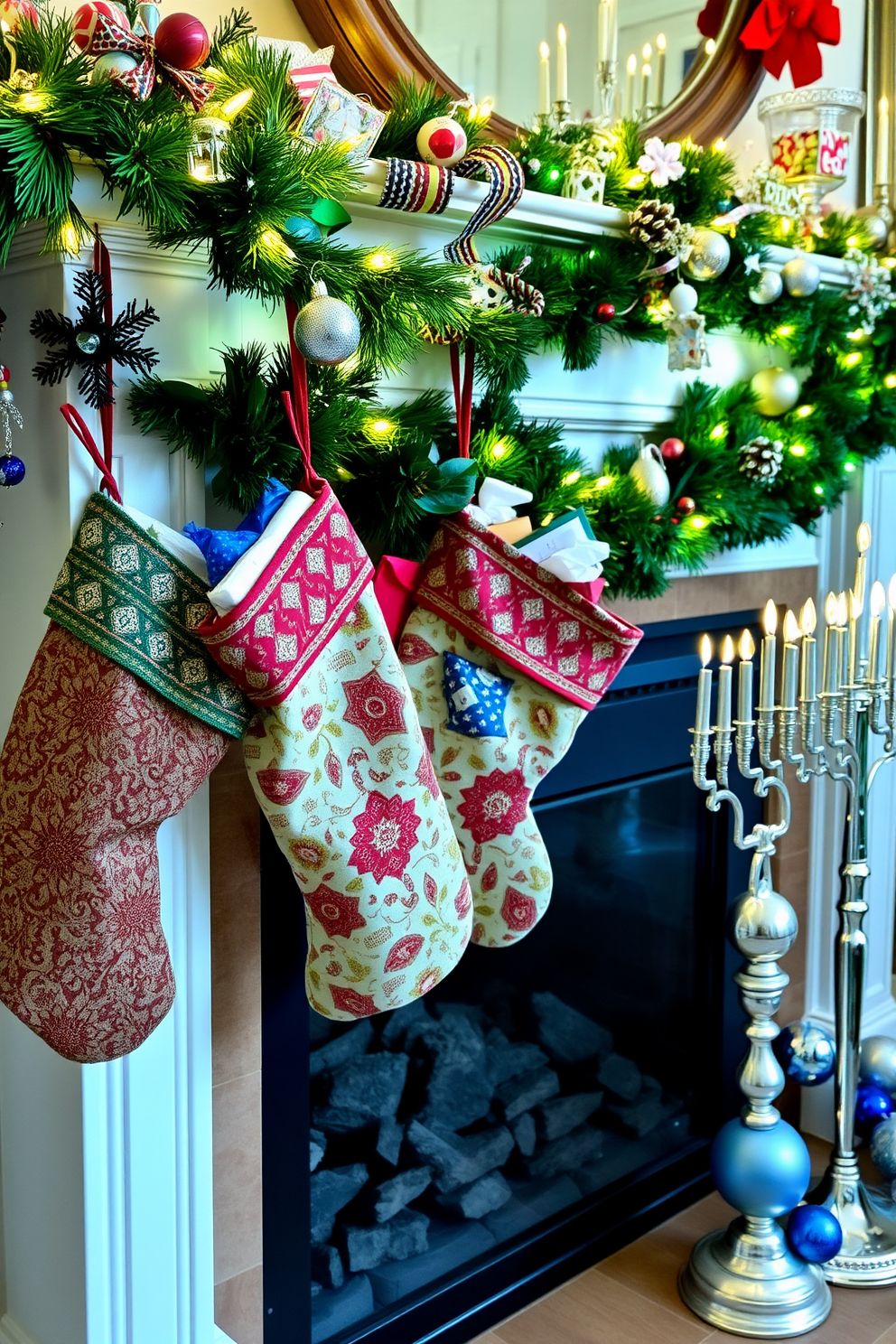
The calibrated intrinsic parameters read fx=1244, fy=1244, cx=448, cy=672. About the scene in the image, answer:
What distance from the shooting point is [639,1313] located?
173 cm

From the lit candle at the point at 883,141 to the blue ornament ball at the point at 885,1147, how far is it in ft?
5.04

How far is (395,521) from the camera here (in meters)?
1.27

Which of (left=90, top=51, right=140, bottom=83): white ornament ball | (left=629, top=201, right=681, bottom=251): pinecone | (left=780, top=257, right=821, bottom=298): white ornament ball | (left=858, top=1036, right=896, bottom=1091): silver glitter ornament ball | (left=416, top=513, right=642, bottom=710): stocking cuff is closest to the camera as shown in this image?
(left=90, top=51, right=140, bottom=83): white ornament ball

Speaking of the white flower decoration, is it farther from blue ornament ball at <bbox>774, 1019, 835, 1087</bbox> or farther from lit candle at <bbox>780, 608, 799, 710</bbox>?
blue ornament ball at <bbox>774, 1019, 835, 1087</bbox>

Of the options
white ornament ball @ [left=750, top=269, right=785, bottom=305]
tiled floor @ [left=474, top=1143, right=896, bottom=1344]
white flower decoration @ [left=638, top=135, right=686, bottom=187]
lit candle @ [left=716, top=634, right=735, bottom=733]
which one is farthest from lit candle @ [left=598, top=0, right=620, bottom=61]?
tiled floor @ [left=474, top=1143, right=896, bottom=1344]

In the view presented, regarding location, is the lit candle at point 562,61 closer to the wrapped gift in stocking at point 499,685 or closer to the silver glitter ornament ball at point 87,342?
the wrapped gift in stocking at point 499,685

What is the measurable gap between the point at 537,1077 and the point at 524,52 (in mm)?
1393

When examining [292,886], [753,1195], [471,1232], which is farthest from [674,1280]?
[292,886]

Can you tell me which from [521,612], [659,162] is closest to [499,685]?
[521,612]

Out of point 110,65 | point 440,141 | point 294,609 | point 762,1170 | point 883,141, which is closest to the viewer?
point 110,65

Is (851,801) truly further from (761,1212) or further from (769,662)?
(761,1212)

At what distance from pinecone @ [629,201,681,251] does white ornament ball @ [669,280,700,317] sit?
0.06 meters

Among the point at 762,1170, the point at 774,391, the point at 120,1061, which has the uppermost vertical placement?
the point at 774,391

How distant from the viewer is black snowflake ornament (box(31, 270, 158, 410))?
3.42ft
